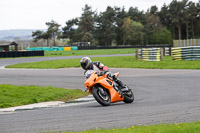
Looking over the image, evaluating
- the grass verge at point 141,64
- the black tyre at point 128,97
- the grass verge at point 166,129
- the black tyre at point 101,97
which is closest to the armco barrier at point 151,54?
the grass verge at point 141,64

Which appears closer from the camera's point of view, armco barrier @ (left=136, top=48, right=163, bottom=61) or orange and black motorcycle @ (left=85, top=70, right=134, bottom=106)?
orange and black motorcycle @ (left=85, top=70, right=134, bottom=106)

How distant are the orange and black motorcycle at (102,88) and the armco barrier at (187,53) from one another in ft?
62.4

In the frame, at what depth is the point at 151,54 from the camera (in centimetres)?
3198

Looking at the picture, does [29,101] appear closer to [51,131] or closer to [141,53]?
[51,131]

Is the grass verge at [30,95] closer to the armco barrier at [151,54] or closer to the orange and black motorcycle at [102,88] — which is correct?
the orange and black motorcycle at [102,88]

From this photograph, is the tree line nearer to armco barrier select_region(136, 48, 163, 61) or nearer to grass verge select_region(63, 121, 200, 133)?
armco barrier select_region(136, 48, 163, 61)

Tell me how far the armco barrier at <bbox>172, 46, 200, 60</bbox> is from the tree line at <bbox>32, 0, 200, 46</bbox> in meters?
69.5

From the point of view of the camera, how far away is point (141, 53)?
34062mm

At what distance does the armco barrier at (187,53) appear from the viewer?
28.5 metres

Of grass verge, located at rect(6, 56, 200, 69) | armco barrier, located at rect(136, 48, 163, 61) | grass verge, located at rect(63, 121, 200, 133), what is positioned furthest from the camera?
armco barrier, located at rect(136, 48, 163, 61)

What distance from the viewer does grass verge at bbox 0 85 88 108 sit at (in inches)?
468

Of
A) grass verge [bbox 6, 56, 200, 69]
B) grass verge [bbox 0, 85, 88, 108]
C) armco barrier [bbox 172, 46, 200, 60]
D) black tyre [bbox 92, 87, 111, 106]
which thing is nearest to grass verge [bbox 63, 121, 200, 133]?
black tyre [bbox 92, 87, 111, 106]

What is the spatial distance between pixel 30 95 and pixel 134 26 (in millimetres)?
90966

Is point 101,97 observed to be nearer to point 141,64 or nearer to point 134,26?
point 141,64
